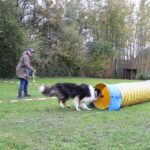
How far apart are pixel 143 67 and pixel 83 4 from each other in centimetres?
795

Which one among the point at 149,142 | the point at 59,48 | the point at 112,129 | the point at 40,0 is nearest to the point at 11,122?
the point at 112,129

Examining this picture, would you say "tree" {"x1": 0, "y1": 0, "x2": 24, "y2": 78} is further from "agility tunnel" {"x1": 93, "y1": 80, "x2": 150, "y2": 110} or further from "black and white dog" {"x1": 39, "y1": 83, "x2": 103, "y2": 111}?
"black and white dog" {"x1": 39, "y1": 83, "x2": 103, "y2": 111}

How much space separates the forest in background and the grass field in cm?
1341

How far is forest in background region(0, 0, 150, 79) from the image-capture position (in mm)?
23188

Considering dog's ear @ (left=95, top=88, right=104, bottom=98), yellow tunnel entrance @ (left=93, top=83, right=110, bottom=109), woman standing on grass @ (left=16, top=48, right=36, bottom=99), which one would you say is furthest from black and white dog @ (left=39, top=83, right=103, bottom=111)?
woman standing on grass @ (left=16, top=48, right=36, bottom=99)

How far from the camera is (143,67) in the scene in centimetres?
2850

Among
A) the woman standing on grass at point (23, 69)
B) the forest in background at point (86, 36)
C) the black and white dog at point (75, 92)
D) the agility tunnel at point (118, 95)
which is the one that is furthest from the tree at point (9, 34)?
the black and white dog at point (75, 92)

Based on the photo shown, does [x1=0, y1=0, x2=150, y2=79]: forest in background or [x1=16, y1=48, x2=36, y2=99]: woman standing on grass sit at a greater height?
[x1=0, y1=0, x2=150, y2=79]: forest in background

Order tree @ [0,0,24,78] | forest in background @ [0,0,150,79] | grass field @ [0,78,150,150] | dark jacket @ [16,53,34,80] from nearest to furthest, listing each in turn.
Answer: grass field @ [0,78,150,150] → dark jacket @ [16,53,34,80] → tree @ [0,0,24,78] → forest in background @ [0,0,150,79]

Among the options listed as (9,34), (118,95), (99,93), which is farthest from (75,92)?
(9,34)

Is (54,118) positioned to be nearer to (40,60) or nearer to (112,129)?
(112,129)

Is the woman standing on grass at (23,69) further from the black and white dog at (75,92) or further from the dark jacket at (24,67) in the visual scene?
the black and white dog at (75,92)

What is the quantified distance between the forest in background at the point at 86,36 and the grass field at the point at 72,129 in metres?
13.4

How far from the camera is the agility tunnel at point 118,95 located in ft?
24.6
